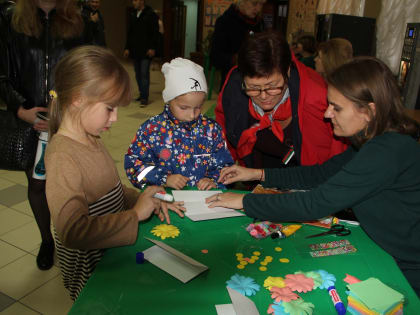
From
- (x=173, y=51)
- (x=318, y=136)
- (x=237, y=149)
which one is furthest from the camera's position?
(x=173, y=51)

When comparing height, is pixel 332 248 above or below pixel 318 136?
below

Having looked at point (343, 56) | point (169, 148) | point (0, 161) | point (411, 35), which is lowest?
point (0, 161)

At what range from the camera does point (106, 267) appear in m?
1.05

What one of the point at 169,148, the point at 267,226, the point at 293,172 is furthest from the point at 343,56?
the point at 267,226

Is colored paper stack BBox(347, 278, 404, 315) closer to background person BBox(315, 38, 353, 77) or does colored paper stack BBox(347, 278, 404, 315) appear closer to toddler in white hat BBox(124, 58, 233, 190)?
toddler in white hat BBox(124, 58, 233, 190)

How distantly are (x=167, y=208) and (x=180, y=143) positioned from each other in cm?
47

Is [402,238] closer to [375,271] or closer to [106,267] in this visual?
[375,271]

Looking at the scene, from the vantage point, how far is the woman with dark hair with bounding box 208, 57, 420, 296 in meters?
1.24

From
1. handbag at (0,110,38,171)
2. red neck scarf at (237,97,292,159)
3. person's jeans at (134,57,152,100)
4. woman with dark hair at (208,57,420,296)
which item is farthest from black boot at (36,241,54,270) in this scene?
person's jeans at (134,57,152,100)

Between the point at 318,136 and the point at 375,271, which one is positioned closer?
the point at 375,271

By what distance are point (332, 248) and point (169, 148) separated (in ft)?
2.93

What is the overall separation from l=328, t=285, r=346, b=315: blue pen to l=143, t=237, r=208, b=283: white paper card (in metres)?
0.35

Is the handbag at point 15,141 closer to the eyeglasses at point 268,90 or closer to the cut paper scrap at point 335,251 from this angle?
the eyeglasses at point 268,90

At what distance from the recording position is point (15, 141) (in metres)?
1.85
